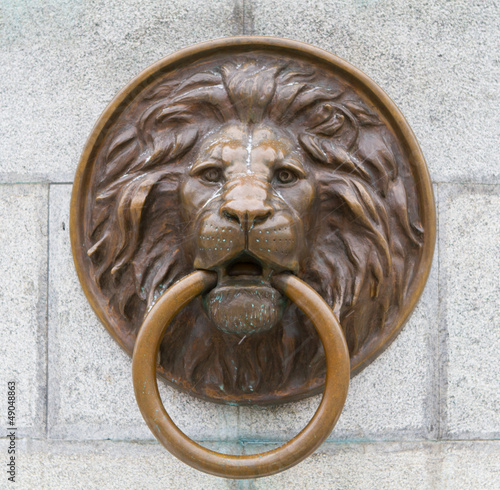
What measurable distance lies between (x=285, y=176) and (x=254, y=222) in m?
0.11

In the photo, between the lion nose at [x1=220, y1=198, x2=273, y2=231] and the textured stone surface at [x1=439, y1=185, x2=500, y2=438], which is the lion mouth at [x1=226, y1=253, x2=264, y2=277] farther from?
the textured stone surface at [x1=439, y1=185, x2=500, y2=438]

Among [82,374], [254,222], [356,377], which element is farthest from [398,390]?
[82,374]

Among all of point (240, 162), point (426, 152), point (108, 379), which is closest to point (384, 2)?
point (426, 152)

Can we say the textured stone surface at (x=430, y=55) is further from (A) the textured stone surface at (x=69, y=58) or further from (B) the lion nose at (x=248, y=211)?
(B) the lion nose at (x=248, y=211)

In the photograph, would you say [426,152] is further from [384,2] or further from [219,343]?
[219,343]

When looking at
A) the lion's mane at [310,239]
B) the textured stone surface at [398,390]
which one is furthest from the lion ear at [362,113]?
the textured stone surface at [398,390]

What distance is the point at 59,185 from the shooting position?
0.92 m

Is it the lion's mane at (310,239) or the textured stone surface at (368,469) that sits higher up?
the lion's mane at (310,239)

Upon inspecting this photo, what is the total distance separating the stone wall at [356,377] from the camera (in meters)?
0.89

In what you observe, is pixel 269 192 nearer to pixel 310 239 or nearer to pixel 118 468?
pixel 310 239

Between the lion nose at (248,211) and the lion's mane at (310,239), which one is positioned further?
the lion's mane at (310,239)

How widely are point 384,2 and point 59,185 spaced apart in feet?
2.13

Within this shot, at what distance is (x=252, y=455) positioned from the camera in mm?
687

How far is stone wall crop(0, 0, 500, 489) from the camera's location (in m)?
0.89
